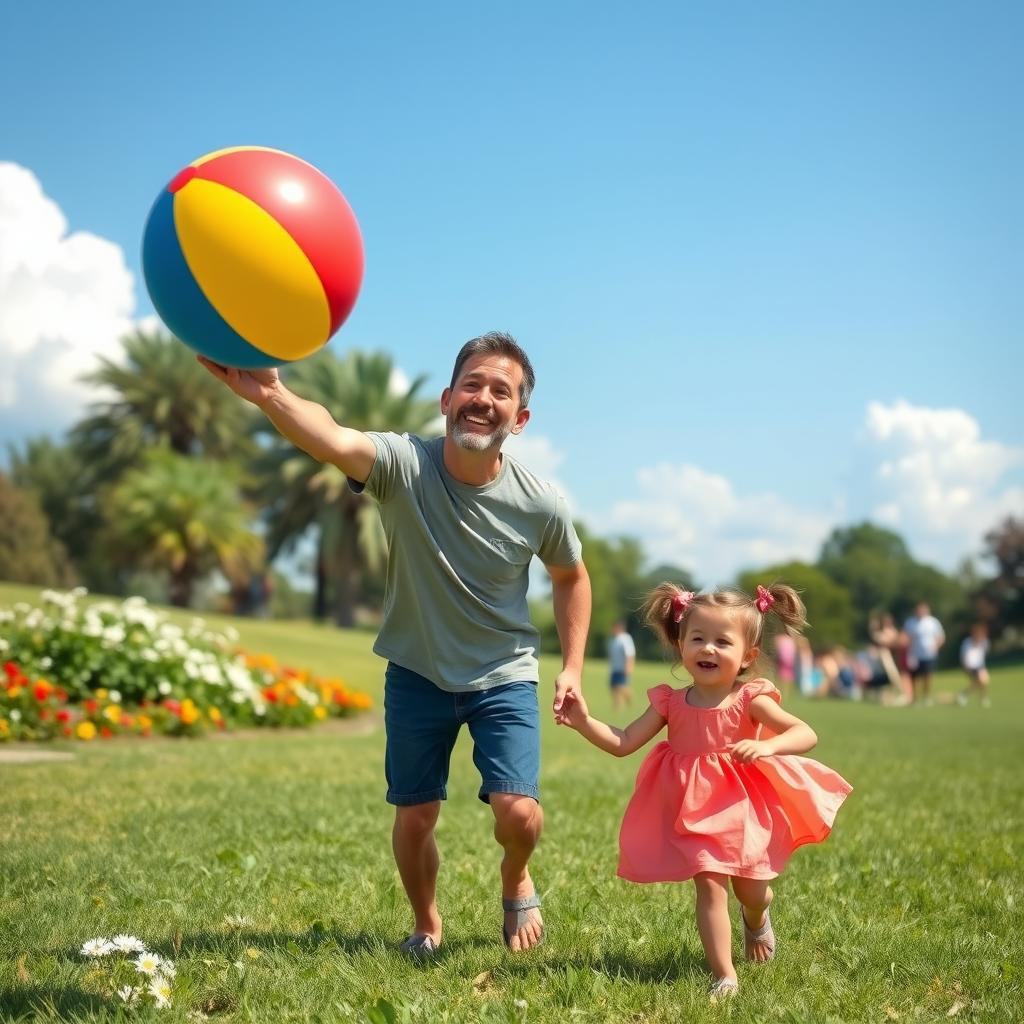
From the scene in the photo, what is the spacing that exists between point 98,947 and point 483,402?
2.26 metres

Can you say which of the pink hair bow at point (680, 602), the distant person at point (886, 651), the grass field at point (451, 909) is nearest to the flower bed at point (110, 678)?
the grass field at point (451, 909)

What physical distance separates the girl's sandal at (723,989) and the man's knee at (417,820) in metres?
1.17

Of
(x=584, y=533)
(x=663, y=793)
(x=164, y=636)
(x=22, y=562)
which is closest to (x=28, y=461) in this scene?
(x=22, y=562)

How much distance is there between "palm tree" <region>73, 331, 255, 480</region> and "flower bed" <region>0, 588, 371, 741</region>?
105 ft

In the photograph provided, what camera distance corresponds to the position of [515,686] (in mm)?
4195

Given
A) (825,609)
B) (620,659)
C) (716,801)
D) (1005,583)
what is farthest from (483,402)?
(825,609)

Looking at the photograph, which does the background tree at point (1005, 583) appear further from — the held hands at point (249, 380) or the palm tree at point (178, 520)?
the held hands at point (249, 380)

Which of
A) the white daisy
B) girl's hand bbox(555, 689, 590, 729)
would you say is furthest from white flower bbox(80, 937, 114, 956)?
girl's hand bbox(555, 689, 590, 729)

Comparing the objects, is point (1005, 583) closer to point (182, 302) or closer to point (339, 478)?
point (339, 478)

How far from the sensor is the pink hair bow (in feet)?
13.5

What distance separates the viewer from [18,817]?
22.1ft

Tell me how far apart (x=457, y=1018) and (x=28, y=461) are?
212 feet

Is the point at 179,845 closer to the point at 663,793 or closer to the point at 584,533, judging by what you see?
the point at 663,793

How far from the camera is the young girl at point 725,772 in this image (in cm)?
379
